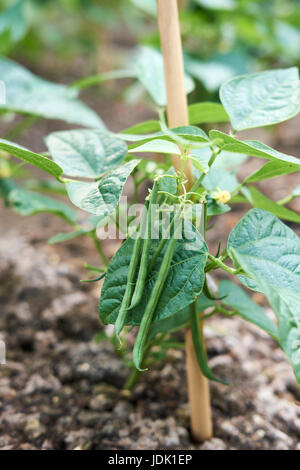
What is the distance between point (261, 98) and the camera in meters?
0.53

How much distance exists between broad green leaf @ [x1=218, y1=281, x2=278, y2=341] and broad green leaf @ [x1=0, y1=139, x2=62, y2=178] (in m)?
0.28

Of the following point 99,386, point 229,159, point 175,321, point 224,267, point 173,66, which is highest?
point 173,66

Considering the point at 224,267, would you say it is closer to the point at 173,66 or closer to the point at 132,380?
the point at 173,66

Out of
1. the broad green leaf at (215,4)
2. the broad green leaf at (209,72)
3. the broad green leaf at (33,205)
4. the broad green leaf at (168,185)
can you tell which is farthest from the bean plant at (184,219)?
the broad green leaf at (215,4)

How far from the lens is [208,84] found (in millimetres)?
1164

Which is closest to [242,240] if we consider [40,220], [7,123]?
[40,220]

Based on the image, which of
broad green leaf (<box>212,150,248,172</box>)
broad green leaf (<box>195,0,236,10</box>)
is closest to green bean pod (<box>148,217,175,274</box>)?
broad green leaf (<box>212,150,248,172</box>)

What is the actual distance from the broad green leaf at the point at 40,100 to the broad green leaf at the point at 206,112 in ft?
0.90

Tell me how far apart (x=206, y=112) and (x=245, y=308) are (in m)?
0.29

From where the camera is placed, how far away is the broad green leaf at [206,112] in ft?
1.94

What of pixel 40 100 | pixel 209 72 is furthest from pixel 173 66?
pixel 209 72
